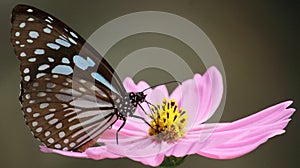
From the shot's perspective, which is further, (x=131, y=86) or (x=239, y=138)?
(x=131, y=86)

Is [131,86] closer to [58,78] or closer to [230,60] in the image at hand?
[58,78]

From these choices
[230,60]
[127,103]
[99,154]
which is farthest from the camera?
[230,60]

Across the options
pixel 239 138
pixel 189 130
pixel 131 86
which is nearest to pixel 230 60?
pixel 131 86

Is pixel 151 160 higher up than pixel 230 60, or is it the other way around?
pixel 230 60

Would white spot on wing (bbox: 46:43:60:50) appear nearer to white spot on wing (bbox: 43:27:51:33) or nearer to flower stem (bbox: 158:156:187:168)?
white spot on wing (bbox: 43:27:51:33)

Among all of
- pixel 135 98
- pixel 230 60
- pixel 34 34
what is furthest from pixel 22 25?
pixel 230 60

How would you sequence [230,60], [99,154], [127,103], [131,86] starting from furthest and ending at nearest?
[230,60], [131,86], [127,103], [99,154]

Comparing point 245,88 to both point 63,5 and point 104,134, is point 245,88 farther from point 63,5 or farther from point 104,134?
point 104,134
